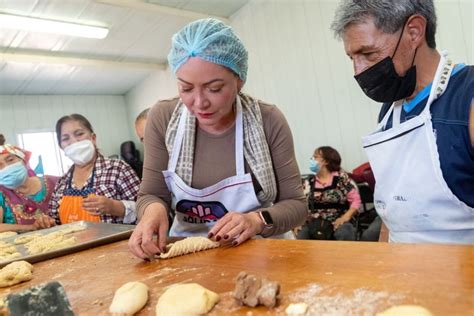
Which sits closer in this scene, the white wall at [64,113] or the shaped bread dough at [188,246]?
the shaped bread dough at [188,246]

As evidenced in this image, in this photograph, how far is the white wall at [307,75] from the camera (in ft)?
17.6

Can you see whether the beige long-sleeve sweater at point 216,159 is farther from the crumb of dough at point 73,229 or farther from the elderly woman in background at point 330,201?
the elderly woman in background at point 330,201

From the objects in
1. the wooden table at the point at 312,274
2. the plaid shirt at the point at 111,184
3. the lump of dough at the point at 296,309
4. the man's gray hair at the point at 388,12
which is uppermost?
the man's gray hair at the point at 388,12

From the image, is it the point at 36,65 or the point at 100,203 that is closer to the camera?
the point at 100,203

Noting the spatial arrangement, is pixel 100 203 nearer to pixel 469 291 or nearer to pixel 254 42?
pixel 469 291

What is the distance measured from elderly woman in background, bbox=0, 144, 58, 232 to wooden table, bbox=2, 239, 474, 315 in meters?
1.62

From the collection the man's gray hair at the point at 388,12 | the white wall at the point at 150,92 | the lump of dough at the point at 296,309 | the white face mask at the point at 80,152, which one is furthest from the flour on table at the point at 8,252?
the white wall at the point at 150,92

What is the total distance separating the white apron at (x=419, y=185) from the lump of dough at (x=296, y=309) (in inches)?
26.9

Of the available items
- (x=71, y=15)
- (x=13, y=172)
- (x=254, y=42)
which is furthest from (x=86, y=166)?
(x=254, y=42)

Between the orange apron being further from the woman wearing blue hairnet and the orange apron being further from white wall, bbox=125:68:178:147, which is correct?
white wall, bbox=125:68:178:147

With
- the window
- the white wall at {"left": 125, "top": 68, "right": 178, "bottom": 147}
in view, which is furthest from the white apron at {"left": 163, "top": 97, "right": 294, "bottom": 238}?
the window

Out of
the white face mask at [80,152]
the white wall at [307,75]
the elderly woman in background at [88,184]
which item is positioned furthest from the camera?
the white wall at [307,75]

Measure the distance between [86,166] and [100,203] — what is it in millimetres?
588

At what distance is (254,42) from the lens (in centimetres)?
652
